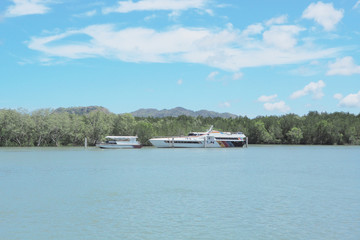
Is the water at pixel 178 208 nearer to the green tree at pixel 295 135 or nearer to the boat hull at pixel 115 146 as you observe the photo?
the boat hull at pixel 115 146

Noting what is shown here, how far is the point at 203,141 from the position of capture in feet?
529

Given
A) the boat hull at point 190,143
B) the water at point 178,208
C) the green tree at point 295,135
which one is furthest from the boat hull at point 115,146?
the water at point 178,208

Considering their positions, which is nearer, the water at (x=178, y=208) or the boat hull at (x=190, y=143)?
the water at (x=178, y=208)

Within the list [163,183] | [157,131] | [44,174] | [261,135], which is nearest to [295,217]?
[163,183]

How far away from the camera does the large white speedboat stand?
157000 millimetres

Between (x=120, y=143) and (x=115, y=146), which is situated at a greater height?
(x=120, y=143)

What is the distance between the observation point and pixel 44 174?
54875 millimetres

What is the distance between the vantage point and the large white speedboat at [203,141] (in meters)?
157

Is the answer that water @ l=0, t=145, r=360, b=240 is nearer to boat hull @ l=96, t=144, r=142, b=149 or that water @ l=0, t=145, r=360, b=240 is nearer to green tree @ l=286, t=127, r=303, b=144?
boat hull @ l=96, t=144, r=142, b=149

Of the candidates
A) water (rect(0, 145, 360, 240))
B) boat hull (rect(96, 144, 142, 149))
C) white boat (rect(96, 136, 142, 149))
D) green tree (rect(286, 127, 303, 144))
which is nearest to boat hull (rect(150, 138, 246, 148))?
white boat (rect(96, 136, 142, 149))

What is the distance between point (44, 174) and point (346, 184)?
128ft

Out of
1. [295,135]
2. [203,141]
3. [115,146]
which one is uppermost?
[295,135]

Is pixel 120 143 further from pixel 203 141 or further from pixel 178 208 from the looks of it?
pixel 178 208

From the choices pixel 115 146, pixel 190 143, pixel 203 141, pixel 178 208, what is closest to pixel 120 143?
pixel 115 146
